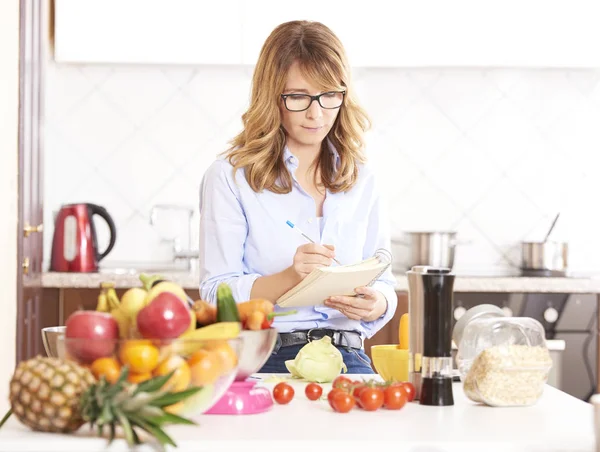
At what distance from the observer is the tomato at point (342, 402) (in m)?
1.42

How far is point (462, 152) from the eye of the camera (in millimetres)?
4059

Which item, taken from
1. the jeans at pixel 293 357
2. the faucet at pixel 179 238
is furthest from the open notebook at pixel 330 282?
the faucet at pixel 179 238

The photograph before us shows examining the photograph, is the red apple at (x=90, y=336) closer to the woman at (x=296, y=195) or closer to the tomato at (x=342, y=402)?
the tomato at (x=342, y=402)

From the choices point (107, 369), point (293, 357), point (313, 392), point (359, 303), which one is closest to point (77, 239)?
point (293, 357)

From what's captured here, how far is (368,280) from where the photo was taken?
1.95 meters

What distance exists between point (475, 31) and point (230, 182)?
186cm

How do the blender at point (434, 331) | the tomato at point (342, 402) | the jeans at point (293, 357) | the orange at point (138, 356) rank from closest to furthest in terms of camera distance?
1. the orange at point (138, 356)
2. the tomato at point (342, 402)
3. the blender at point (434, 331)
4. the jeans at point (293, 357)

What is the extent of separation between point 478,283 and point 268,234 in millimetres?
1509

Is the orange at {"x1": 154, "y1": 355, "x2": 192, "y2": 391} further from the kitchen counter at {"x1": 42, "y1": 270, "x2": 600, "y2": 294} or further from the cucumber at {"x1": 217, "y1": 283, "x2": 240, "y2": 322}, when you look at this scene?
the kitchen counter at {"x1": 42, "y1": 270, "x2": 600, "y2": 294}

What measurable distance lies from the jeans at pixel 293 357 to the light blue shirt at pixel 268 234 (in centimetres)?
5

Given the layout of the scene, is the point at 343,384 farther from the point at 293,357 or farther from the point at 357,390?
the point at 293,357

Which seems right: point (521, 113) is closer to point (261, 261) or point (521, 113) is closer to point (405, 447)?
point (261, 261)

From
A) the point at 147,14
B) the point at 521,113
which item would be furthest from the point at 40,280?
the point at 521,113

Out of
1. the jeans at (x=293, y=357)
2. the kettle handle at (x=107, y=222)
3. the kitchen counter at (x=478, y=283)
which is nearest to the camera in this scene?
the jeans at (x=293, y=357)
